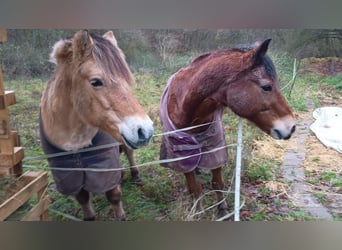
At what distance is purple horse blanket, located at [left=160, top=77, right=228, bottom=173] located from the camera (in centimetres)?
157

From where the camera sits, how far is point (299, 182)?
1592 mm

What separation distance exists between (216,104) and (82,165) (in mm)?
703

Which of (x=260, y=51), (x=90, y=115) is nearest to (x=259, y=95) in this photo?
(x=260, y=51)

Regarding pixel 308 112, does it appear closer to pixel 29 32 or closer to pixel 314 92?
pixel 314 92

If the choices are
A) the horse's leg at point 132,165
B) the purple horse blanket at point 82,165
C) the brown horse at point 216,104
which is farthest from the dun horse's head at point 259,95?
the purple horse blanket at point 82,165

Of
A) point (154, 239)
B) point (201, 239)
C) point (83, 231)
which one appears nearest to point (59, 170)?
point (83, 231)

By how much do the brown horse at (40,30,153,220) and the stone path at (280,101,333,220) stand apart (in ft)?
2.27

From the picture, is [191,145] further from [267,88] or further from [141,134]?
[267,88]

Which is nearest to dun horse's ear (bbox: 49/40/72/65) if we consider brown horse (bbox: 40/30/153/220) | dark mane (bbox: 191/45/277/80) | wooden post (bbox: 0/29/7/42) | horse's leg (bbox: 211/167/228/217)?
brown horse (bbox: 40/30/153/220)

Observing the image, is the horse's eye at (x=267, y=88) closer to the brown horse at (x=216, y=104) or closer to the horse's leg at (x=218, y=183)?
the brown horse at (x=216, y=104)

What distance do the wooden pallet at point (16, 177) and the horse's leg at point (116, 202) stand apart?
12.0 inches

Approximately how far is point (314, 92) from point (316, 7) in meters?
0.42

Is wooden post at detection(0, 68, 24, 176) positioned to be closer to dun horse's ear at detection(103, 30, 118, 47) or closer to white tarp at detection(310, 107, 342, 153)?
dun horse's ear at detection(103, 30, 118, 47)

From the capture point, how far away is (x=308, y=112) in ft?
5.12
